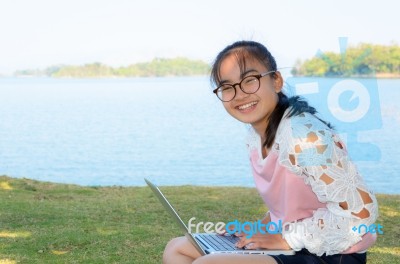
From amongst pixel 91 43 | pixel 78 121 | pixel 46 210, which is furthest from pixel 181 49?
pixel 46 210

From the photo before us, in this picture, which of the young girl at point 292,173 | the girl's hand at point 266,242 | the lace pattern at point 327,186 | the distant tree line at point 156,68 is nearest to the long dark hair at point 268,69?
the young girl at point 292,173

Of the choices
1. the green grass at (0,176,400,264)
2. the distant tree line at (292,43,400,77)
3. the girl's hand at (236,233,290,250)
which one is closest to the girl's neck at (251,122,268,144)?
the girl's hand at (236,233,290,250)

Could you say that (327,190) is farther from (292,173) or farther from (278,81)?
(278,81)

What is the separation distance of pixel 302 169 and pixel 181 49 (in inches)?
2294

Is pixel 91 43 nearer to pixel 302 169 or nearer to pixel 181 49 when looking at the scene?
pixel 181 49

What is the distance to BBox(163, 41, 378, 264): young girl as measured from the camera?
82.6 inches

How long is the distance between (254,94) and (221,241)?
21.1 inches

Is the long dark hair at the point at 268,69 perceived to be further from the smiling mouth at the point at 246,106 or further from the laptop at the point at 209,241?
the laptop at the point at 209,241

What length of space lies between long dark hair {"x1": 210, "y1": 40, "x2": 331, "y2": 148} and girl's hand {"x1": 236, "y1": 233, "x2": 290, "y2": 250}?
0.31m

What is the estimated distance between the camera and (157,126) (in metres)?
37.5

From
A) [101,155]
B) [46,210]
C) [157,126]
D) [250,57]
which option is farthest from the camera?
[157,126]

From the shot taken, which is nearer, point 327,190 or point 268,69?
point 327,190

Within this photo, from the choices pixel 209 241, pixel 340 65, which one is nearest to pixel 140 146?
pixel 340 65

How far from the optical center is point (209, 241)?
2402mm
